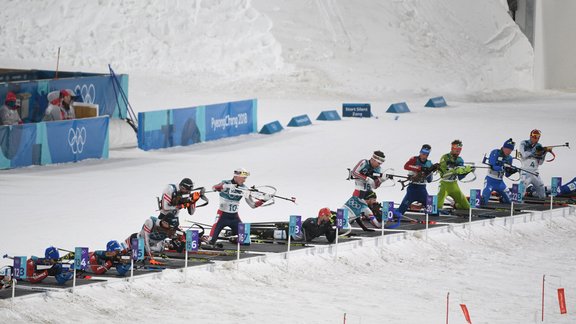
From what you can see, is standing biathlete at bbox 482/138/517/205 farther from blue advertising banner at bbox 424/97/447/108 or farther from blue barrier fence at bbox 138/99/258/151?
blue advertising banner at bbox 424/97/447/108

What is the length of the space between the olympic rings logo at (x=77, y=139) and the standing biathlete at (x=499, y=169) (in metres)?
12.3

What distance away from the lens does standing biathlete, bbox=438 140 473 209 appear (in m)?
28.8

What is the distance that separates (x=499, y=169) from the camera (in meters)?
30.0

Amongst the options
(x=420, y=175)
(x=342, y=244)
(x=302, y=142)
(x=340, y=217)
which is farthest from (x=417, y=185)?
(x=302, y=142)

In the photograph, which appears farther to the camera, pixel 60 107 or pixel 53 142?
pixel 60 107

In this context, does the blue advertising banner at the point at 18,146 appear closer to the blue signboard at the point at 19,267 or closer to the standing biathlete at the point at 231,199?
the standing biathlete at the point at 231,199

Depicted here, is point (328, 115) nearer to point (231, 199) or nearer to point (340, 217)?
point (340, 217)

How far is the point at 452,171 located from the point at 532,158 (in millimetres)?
3022

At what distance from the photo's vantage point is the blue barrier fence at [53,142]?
36.0 meters

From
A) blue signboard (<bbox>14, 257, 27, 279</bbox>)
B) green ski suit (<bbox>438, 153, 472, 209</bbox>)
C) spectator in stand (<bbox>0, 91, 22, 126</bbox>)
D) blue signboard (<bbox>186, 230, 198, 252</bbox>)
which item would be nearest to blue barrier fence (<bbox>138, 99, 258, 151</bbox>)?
spectator in stand (<bbox>0, 91, 22, 126</bbox>)

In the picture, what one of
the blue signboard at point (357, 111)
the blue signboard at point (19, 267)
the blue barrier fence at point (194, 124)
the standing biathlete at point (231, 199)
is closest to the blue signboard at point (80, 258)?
the blue signboard at point (19, 267)

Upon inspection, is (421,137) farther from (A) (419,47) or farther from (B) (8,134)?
(A) (419,47)

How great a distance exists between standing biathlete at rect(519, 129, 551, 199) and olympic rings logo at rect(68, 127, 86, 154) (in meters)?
12.7

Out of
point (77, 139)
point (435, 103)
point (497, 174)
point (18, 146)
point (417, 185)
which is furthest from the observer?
point (435, 103)
